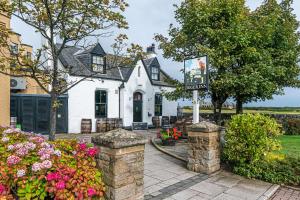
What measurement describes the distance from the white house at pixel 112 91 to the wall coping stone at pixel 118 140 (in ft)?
32.7

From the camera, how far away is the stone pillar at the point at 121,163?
4035 millimetres

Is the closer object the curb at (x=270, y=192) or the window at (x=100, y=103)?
the curb at (x=270, y=192)

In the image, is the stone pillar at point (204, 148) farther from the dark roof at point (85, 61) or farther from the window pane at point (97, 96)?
the window pane at point (97, 96)

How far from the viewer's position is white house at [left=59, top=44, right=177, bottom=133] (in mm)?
15898

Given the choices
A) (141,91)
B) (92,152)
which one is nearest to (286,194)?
(92,152)

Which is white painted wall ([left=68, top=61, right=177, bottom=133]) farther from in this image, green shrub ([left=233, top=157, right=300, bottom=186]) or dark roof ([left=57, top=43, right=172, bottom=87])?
green shrub ([left=233, top=157, right=300, bottom=186])

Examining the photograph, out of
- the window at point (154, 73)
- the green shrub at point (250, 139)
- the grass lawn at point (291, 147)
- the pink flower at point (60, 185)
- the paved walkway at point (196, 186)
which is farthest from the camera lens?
the window at point (154, 73)

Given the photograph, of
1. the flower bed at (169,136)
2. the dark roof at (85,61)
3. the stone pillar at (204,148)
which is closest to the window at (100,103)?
the dark roof at (85,61)

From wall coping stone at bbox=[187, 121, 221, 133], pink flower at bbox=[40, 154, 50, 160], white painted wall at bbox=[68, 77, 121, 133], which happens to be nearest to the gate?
white painted wall at bbox=[68, 77, 121, 133]

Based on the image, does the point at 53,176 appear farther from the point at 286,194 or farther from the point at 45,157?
the point at 286,194

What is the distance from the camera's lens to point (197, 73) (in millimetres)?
9844

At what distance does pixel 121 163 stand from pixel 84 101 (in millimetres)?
12973

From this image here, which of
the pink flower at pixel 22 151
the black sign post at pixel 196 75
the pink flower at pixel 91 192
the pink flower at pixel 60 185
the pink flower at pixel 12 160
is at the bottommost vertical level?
the pink flower at pixel 91 192

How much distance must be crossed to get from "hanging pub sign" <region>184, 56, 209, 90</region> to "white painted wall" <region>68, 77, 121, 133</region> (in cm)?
830
